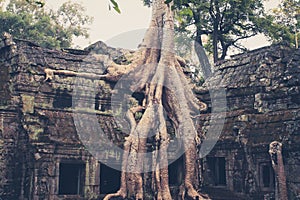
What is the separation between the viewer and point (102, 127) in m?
14.8

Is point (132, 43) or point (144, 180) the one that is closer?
point (144, 180)

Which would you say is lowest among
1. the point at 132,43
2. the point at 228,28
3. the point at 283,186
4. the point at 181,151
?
the point at 283,186

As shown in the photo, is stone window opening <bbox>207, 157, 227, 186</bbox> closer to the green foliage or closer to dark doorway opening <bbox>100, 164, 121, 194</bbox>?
dark doorway opening <bbox>100, 164, 121, 194</bbox>

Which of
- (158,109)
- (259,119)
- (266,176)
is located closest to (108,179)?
(158,109)

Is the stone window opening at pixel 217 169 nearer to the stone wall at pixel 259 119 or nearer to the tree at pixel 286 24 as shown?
the stone wall at pixel 259 119

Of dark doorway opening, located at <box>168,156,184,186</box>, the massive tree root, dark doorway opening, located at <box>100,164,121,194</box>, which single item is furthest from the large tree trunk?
dark doorway opening, located at <box>100,164,121,194</box>

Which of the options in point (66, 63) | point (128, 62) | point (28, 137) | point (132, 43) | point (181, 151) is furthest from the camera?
point (132, 43)

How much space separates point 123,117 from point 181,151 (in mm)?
2502

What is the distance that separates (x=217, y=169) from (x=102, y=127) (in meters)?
4.12

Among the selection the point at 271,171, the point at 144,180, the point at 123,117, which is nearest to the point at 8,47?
the point at 123,117

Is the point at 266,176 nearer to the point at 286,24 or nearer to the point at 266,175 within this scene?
the point at 266,175

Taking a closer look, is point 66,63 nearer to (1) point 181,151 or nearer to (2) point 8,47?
(2) point 8,47

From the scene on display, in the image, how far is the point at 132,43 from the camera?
1841 cm

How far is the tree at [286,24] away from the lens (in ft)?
86.2
